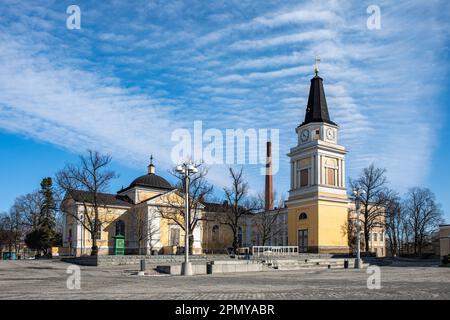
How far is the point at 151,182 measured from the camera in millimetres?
74938

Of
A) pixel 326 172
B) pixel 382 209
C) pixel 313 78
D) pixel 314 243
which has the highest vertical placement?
pixel 313 78

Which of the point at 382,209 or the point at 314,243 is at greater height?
the point at 382,209

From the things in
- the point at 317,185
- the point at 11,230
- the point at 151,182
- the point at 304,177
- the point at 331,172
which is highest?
the point at 331,172

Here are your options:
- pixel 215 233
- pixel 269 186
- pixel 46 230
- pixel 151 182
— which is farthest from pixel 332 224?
pixel 46 230

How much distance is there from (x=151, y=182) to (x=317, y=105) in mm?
31101

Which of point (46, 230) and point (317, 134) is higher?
point (317, 134)

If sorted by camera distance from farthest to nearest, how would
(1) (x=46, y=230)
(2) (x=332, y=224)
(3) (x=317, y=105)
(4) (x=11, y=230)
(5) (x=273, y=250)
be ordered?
(4) (x=11, y=230)
(1) (x=46, y=230)
(3) (x=317, y=105)
(2) (x=332, y=224)
(5) (x=273, y=250)

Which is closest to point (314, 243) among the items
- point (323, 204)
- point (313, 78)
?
point (323, 204)

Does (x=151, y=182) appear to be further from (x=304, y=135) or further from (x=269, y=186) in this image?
(x=304, y=135)

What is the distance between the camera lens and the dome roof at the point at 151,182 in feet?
243

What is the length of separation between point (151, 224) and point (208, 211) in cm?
1030
